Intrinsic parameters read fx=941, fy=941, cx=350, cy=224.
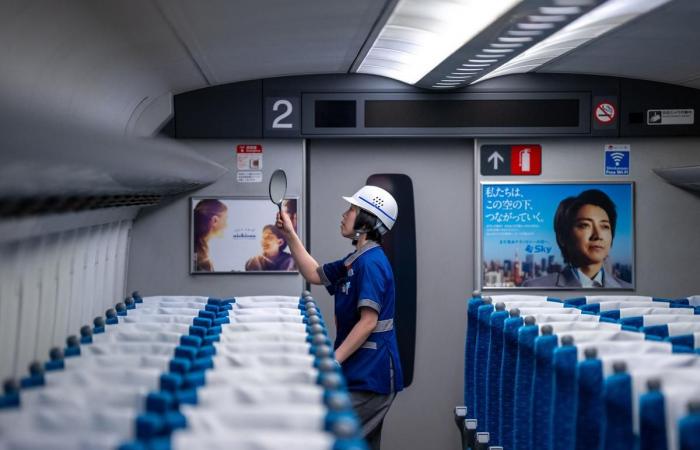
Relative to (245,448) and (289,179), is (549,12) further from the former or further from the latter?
(289,179)

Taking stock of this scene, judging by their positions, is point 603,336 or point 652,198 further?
point 652,198

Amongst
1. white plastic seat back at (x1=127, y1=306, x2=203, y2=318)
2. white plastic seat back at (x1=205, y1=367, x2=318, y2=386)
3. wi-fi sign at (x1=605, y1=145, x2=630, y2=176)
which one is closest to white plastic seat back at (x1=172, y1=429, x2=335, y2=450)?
white plastic seat back at (x1=205, y1=367, x2=318, y2=386)

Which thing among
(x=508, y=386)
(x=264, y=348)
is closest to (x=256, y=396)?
(x=264, y=348)

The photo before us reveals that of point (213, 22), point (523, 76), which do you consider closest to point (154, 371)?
point (213, 22)

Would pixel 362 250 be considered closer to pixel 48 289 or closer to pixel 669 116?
pixel 48 289

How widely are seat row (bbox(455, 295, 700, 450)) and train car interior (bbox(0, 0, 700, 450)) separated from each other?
10mm

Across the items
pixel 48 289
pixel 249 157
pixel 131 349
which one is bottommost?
pixel 131 349

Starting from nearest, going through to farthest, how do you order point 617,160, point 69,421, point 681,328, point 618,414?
point 69,421 → point 618,414 → point 681,328 → point 617,160

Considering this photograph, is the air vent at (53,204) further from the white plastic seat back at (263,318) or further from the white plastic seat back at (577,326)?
the white plastic seat back at (577,326)

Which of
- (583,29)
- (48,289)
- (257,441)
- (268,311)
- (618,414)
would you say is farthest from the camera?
(583,29)

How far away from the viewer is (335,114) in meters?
6.23

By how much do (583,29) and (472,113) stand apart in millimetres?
1885

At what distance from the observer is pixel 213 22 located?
13.1 ft

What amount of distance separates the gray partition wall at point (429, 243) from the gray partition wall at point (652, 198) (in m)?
0.16
